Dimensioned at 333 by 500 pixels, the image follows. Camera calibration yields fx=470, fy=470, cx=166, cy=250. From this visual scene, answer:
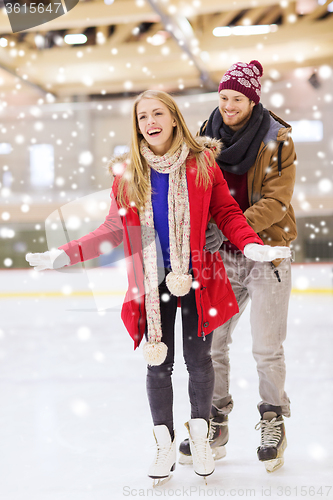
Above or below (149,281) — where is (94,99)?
above

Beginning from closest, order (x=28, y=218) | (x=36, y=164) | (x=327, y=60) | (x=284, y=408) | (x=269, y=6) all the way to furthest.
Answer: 1. (x=284, y=408)
2. (x=269, y=6)
3. (x=327, y=60)
4. (x=28, y=218)
5. (x=36, y=164)

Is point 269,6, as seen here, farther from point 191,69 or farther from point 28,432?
point 28,432

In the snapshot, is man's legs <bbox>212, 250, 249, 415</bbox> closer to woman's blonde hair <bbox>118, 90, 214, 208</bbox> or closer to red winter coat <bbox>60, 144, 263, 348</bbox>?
red winter coat <bbox>60, 144, 263, 348</bbox>

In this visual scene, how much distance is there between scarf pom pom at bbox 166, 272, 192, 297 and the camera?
116 cm

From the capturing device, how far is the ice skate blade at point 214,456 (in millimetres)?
1360

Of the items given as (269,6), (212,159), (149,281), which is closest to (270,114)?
(212,159)

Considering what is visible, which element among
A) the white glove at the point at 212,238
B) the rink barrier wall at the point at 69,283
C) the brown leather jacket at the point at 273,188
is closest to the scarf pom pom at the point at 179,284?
the white glove at the point at 212,238

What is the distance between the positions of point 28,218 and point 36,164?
3.58ft

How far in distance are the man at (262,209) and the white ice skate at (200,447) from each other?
0.15 meters

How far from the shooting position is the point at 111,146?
8258 millimetres

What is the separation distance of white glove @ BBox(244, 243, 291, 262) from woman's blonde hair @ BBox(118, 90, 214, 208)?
0.68 ft

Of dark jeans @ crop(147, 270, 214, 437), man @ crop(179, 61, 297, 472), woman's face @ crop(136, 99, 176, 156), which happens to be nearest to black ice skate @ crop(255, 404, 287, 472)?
man @ crop(179, 61, 297, 472)

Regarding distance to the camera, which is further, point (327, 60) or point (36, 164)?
point (36, 164)

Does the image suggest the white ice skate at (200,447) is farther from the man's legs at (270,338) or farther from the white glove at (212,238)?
the white glove at (212,238)
